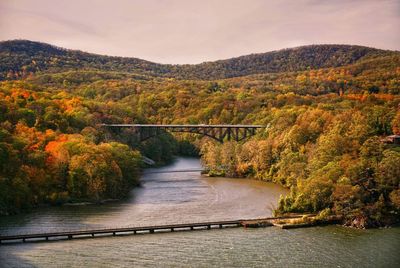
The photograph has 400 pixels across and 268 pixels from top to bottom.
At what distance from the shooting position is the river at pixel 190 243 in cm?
4144

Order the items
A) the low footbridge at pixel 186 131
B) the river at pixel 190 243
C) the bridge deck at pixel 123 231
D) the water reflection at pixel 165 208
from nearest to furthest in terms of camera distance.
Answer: the river at pixel 190 243, the bridge deck at pixel 123 231, the water reflection at pixel 165 208, the low footbridge at pixel 186 131

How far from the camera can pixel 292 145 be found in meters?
77.2

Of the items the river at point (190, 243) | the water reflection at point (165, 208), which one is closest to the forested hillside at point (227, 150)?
the water reflection at point (165, 208)

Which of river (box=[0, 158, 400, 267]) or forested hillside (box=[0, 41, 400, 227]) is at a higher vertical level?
forested hillside (box=[0, 41, 400, 227])

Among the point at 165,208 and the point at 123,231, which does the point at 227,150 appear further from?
the point at 123,231

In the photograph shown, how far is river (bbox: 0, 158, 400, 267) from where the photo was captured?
136 ft

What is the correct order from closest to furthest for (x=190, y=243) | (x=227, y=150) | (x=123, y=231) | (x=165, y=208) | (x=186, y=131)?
1. (x=190, y=243)
2. (x=123, y=231)
3. (x=165, y=208)
4. (x=227, y=150)
5. (x=186, y=131)

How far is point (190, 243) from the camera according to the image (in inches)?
1812

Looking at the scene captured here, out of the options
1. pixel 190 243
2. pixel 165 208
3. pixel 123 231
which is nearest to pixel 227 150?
pixel 165 208

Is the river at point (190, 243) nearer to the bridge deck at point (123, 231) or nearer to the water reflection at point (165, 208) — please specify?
the water reflection at point (165, 208)

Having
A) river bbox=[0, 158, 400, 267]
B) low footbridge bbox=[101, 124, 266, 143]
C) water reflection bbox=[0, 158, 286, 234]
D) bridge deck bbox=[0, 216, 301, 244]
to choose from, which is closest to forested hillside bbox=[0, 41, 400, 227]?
low footbridge bbox=[101, 124, 266, 143]

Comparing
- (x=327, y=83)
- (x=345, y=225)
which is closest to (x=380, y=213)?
(x=345, y=225)

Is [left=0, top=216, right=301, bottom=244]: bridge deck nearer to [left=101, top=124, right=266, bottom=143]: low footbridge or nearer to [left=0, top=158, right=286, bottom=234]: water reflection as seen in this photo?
[left=0, top=158, right=286, bottom=234]: water reflection

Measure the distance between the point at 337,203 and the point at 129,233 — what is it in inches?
764
